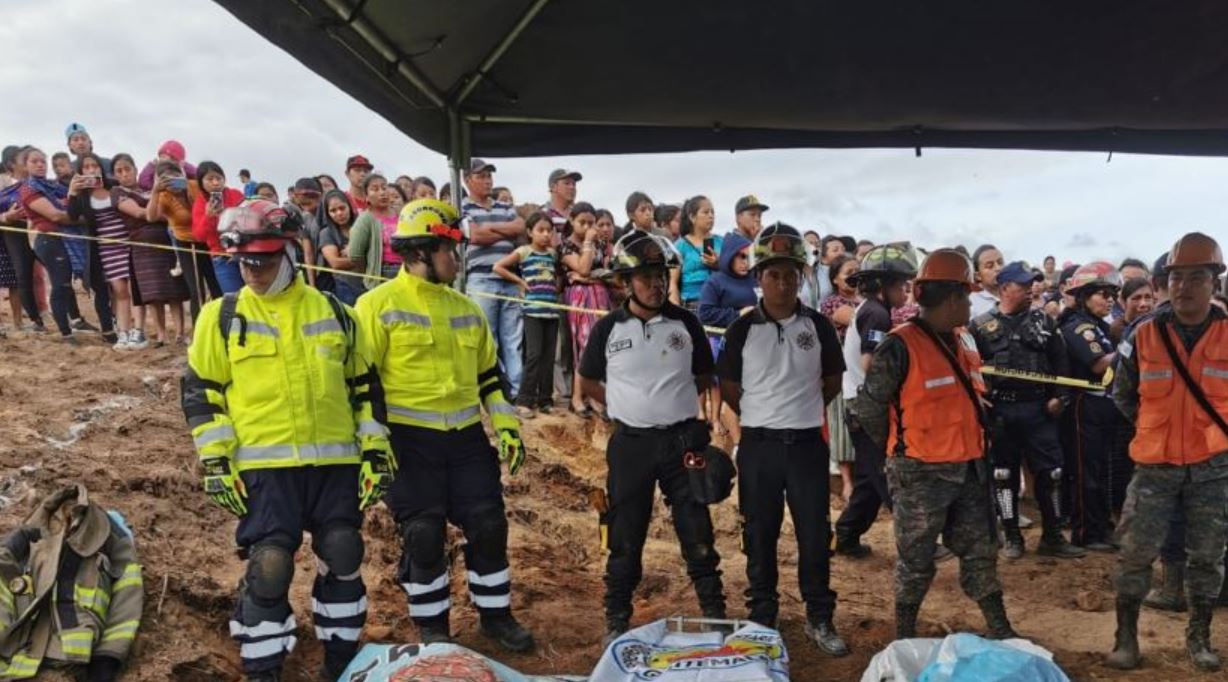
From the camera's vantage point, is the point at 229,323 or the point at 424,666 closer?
the point at 424,666

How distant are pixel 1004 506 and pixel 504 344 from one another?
4278 mm

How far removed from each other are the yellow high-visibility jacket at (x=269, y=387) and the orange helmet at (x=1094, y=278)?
17.4ft

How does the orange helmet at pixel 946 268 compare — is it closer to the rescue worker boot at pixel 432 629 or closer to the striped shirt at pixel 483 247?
the rescue worker boot at pixel 432 629

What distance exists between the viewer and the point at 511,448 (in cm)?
432

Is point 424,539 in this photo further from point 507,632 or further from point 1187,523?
point 1187,523

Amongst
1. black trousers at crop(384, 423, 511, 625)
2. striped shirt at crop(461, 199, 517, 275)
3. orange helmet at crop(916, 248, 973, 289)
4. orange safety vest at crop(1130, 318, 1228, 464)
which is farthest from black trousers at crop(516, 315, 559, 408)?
orange safety vest at crop(1130, 318, 1228, 464)

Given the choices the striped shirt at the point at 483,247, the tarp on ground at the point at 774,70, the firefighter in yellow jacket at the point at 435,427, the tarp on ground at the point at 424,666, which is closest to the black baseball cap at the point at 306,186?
the striped shirt at the point at 483,247

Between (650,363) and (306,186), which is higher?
(306,186)

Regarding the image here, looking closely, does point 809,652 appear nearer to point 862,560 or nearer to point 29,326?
point 862,560

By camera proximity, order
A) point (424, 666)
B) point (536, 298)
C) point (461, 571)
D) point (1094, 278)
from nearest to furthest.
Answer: point (424, 666) → point (461, 571) → point (1094, 278) → point (536, 298)

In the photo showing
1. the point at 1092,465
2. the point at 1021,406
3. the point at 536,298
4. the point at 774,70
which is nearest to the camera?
the point at 774,70

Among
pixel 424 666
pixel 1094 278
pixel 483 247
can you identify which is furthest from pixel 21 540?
pixel 1094 278

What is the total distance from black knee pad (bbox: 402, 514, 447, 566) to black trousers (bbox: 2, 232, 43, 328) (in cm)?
688

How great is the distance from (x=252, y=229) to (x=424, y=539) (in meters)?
1.59
